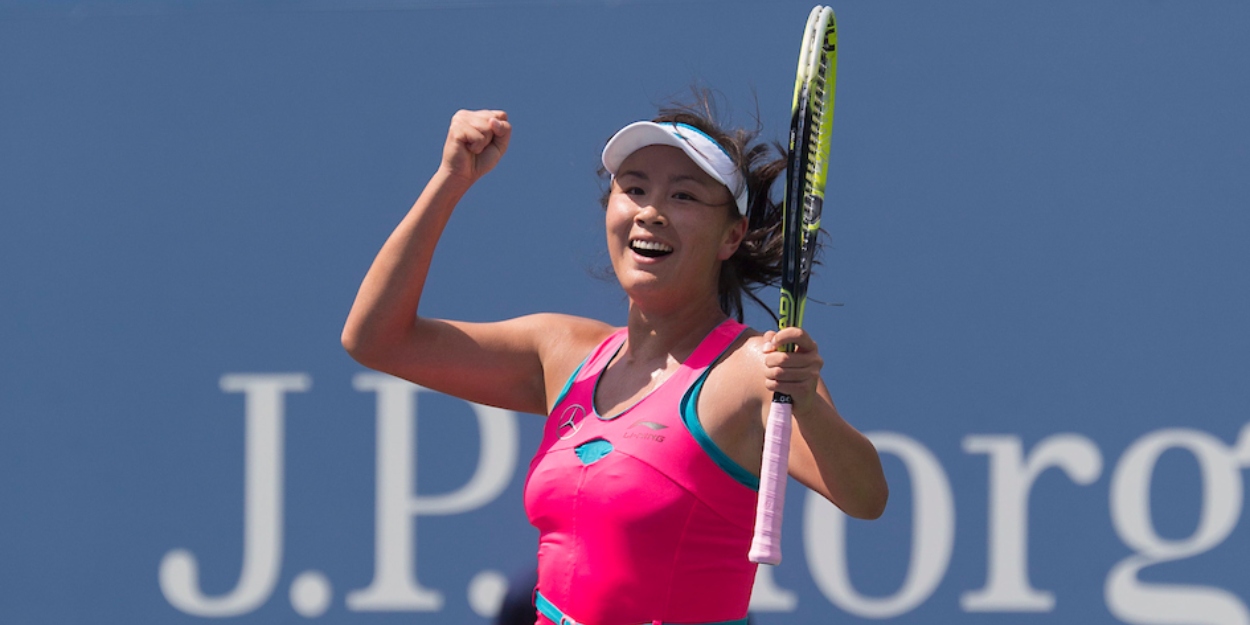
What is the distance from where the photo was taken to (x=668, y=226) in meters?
1.99

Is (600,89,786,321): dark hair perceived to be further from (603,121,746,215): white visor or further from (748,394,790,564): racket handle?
(748,394,790,564): racket handle

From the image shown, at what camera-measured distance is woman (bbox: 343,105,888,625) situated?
6.09 feet

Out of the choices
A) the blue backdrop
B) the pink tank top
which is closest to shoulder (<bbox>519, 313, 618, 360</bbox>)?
the pink tank top

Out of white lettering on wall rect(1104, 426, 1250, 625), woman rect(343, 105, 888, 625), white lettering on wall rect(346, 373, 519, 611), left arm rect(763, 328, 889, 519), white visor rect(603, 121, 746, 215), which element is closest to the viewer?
left arm rect(763, 328, 889, 519)

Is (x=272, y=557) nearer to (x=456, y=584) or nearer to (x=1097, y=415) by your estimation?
(x=456, y=584)

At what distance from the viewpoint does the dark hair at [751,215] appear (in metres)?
2.09

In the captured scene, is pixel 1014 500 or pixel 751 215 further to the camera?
pixel 1014 500

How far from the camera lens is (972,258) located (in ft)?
10.2

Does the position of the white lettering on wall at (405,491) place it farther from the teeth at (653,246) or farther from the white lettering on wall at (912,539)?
the teeth at (653,246)

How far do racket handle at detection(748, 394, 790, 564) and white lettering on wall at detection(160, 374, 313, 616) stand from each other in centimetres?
183

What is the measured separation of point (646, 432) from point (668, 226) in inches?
12.6

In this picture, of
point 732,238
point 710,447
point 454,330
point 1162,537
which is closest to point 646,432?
point 710,447

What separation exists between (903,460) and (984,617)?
0.41 meters

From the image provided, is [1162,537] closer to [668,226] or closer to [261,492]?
[668,226]
